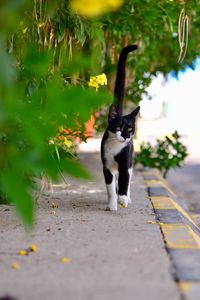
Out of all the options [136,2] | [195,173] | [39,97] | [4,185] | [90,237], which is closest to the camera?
[4,185]

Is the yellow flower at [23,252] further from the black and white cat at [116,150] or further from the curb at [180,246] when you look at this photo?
the black and white cat at [116,150]

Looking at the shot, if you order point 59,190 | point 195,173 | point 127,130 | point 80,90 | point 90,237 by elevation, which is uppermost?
point 80,90

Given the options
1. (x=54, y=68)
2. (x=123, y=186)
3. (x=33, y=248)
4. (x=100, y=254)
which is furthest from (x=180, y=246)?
(x=54, y=68)

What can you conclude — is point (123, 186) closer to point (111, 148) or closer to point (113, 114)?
point (111, 148)

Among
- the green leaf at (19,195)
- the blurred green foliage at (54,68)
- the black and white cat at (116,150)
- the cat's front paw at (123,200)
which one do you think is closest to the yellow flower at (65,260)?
the blurred green foliage at (54,68)

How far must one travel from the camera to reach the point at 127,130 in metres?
4.84

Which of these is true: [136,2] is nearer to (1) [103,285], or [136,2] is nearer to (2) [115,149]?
(2) [115,149]

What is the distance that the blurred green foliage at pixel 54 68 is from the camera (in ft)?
7.23

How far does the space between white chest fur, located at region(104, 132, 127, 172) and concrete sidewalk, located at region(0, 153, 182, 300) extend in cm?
40

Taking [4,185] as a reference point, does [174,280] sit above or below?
below

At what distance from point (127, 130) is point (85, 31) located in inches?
41.4

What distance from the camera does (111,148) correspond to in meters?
4.88

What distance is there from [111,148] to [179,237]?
126 centimetres

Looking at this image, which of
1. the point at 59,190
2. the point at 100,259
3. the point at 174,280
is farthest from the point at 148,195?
the point at 174,280
